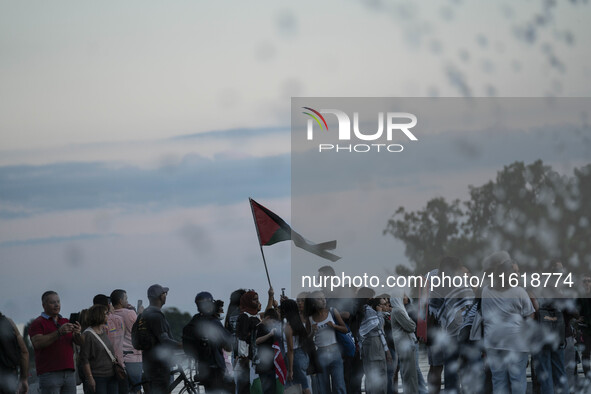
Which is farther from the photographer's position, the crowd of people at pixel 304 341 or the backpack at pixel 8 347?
the crowd of people at pixel 304 341

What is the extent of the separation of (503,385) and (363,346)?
6.63 ft

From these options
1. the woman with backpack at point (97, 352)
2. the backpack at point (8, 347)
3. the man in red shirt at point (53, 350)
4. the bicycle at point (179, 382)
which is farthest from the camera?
the bicycle at point (179, 382)

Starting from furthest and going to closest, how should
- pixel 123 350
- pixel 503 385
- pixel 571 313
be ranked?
pixel 571 313
pixel 123 350
pixel 503 385

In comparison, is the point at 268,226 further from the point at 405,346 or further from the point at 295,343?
the point at 295,343

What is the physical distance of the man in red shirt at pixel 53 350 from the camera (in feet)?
26.7

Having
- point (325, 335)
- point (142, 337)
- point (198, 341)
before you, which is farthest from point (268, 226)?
point (142, 337)

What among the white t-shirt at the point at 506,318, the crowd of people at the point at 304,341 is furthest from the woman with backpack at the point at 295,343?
the white t-shirt at the point at 506,318

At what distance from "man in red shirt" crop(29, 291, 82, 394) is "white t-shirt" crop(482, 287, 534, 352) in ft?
12.6

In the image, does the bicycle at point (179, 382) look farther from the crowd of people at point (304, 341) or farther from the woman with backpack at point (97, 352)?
the woman with backpack at point (97, 352)

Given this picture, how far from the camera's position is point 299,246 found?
12.5 metres

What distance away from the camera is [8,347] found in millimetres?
7789

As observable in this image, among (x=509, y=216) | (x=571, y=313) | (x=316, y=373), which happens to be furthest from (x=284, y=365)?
(x=509, y=216)

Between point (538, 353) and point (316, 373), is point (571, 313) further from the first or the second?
point (316, 373)

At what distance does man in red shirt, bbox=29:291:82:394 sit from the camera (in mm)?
8133
